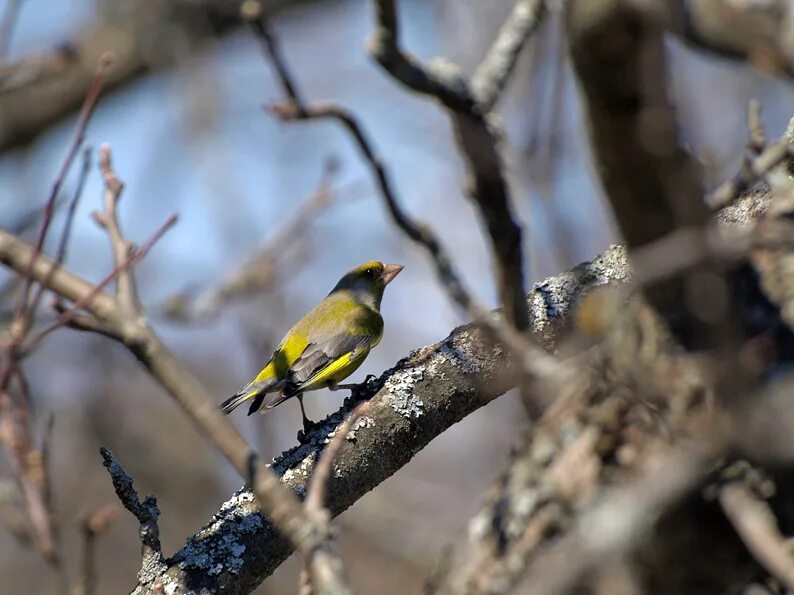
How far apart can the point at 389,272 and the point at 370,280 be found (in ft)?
0.46

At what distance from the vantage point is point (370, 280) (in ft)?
21.5

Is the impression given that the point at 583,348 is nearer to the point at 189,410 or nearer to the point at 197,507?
the point at 189,410

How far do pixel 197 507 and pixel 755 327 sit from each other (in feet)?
31.3

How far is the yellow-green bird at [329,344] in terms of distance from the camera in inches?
213

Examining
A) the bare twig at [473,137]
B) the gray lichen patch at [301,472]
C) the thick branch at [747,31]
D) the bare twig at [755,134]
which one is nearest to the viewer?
the bare twig at [473,137]

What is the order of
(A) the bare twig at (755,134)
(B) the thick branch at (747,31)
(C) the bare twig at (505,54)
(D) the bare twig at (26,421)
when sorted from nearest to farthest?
(D) the bare twig at (26,421)
(B) the thick branch at (747,31)
(C) the bare twig at (505,54)
(A) the bare twig at (755,134)

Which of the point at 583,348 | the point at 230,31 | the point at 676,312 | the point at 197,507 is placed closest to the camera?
the point at 676,312

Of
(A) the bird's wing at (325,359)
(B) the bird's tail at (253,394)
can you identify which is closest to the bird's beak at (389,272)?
(A) the bird's wing at (325,359)

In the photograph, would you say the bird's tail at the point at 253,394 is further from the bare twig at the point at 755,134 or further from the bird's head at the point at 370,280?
the bare twig at the point at 755,134

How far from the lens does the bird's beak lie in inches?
257

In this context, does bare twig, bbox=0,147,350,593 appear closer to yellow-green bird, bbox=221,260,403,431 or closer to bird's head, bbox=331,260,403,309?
yellow-green bird, bbox=221,260,403,431

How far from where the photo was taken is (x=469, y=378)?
127 inches

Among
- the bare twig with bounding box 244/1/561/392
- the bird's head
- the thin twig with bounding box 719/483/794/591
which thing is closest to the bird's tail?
the bird's head

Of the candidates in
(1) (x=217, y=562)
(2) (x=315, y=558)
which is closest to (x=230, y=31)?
(1) (x=217, y=562)
